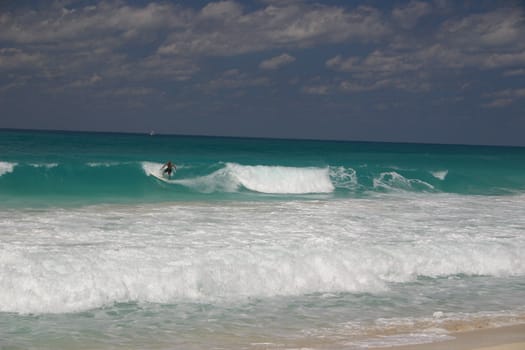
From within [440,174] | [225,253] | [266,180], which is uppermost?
[440,174]

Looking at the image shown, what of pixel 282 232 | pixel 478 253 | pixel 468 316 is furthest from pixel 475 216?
pixel 468 316

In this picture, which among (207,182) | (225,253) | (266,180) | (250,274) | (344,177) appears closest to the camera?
(250,274)

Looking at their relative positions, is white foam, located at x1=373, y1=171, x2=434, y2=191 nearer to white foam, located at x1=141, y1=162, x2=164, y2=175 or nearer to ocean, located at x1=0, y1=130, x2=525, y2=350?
ocean, located at x1=0, y1=130, x2=525, y2=350

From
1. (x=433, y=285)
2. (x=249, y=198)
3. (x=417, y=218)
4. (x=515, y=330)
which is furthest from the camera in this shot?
(x=249, y=198)

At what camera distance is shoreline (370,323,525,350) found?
6103 millimetres

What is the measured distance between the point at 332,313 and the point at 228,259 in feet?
7.34

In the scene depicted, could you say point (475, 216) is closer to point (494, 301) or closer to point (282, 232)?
point (282, 232)

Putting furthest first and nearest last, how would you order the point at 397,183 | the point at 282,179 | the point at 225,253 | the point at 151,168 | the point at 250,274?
the point at 397,183
the point at 282,179
the point at 151,168
the point at 225,253
the point at 250,274

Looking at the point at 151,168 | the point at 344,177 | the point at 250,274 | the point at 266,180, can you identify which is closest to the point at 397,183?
the point at 344,177

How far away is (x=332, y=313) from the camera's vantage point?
24.4 feet

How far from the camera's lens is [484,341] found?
6.39 metres

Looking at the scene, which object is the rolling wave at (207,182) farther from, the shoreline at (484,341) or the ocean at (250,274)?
the shoreline at (484,341)

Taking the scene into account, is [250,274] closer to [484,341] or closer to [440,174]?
[484,341]

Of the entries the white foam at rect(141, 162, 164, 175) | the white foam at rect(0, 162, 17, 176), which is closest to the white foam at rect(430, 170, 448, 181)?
the white foam at rect(141, 162, 164, 175)
